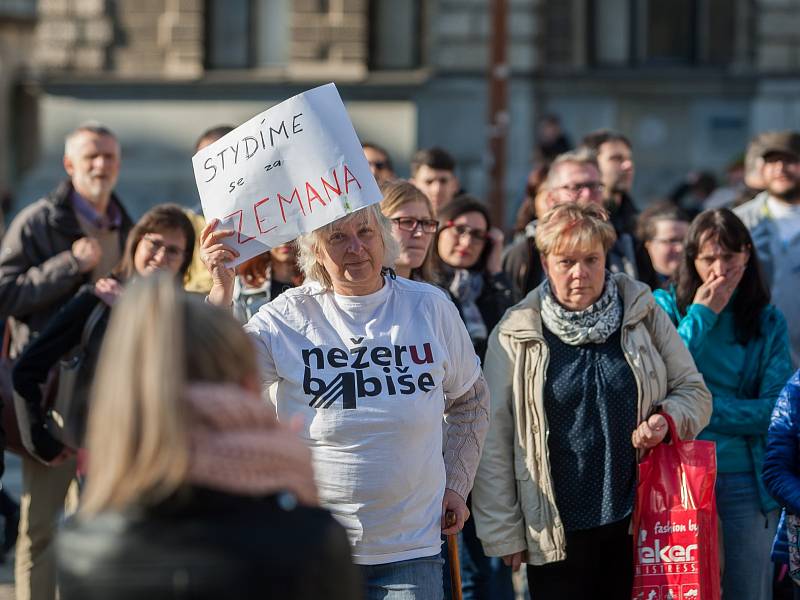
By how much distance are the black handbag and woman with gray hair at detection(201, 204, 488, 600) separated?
1.23 metres

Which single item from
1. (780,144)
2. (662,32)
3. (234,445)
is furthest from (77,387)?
(662,32)

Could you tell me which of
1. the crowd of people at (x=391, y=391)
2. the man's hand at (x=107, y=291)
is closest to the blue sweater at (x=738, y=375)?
the crowd of people at (x=391, y=391)

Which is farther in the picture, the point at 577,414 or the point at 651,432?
the point at 577,414

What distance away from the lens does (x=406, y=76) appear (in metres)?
17.8

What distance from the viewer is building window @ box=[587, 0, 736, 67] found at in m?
19.1

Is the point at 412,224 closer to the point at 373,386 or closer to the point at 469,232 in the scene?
the point at 469,232

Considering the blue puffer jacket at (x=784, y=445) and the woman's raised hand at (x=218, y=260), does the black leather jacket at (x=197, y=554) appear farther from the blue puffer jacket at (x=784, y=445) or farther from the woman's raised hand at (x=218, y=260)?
the blue puffer jacket at (x=784, y=445)

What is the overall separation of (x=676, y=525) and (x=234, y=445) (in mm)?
2541

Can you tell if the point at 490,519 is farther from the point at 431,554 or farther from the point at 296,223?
the point at 296,223

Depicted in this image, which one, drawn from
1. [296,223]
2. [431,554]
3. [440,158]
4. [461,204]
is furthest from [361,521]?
[440,158]

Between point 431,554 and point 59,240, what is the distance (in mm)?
2825

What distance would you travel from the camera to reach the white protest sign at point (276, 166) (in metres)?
4.32

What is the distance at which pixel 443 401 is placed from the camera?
4102 millimetres

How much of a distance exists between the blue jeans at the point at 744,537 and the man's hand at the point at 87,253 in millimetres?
2664
